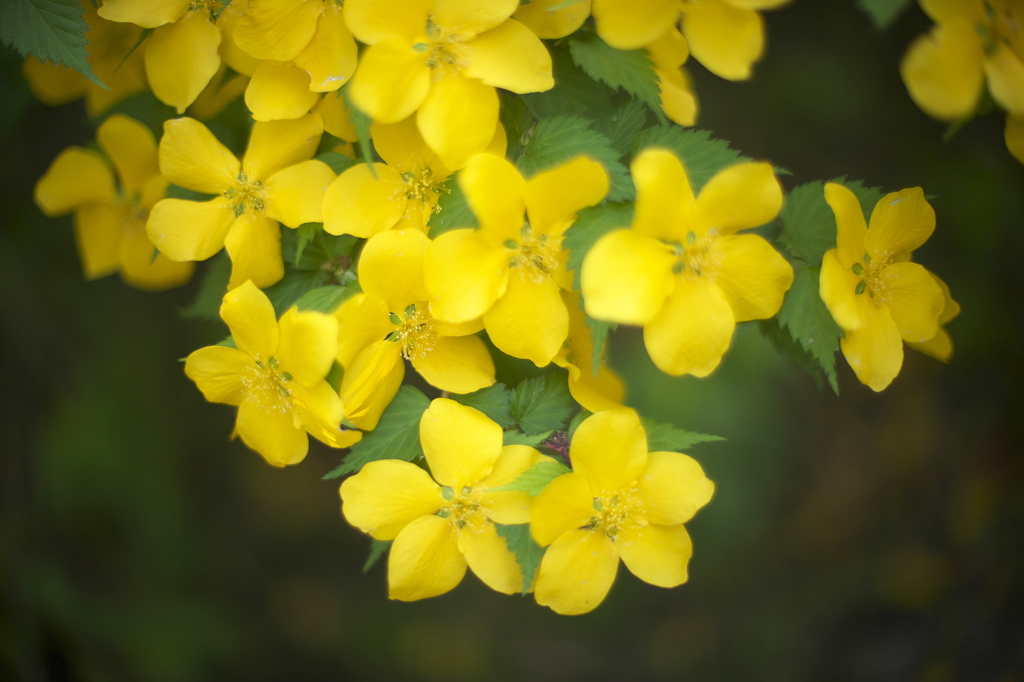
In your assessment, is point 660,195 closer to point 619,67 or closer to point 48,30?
point 619,67

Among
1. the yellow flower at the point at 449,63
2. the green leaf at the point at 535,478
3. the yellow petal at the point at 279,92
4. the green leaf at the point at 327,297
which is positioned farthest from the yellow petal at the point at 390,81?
the green leaf at the point at 535,478

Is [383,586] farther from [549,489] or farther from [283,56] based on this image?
[283,56]

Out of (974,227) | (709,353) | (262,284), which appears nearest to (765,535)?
(974,227)

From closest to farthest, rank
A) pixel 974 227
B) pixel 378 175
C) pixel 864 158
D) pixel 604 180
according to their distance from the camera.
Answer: pixel 604 180
pixel 378 175
pixel 974 227
pixel 864 158

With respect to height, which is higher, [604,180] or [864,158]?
[604,180]

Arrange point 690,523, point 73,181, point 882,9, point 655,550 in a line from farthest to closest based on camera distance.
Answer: point 690,523 < point 73,181 < point 655,550 < point 882,9

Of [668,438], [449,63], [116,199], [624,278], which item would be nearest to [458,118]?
[449,63]

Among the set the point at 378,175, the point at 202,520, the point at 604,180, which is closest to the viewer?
the point at 604,180

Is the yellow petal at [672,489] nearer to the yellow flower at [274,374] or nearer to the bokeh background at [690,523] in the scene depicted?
the yellow flower at [274,374]
